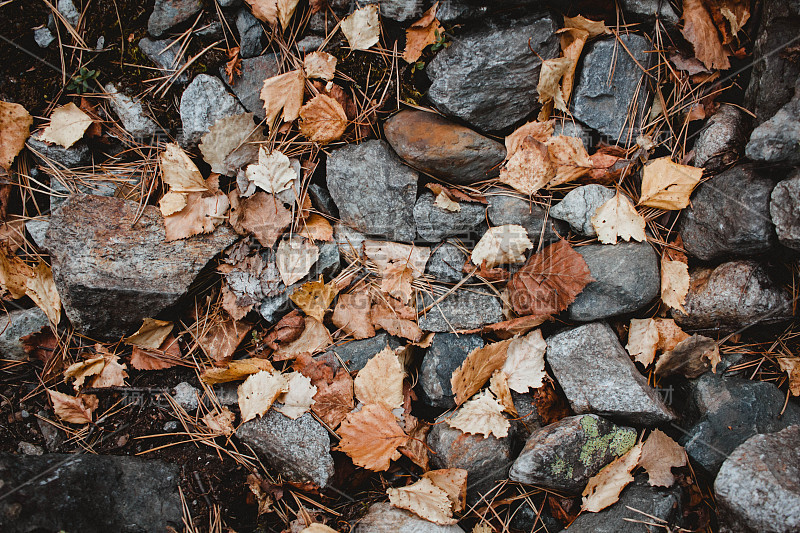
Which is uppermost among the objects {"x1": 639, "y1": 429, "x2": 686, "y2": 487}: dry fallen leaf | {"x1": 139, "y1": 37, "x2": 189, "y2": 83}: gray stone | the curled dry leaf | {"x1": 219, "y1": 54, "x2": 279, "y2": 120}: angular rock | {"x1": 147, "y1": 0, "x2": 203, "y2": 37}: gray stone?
{"x1": 147, "y1": 0, "x2": 203, "y2": 37}: gray stone

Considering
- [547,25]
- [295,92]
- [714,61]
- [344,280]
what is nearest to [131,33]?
[295,92]

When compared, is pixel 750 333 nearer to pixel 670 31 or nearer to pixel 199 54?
pixel 670 31

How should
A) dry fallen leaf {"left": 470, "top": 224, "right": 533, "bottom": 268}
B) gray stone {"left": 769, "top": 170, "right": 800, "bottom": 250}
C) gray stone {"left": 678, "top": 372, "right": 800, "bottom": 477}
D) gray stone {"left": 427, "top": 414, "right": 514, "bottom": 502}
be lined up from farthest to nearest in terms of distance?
1. dry fallen leaf {"left": 470, "top": 224, "right": 533, "bottom": 268}
2. gray stone {"left": 427, "top": 414, "right": 514, "bottom": 502}
3. gray stone {"left": 678, "top": 372, "right": 800, "bottom": 477}
4. gray stone {"left": 769, "top": 170, "right": 800, "bottom": 250}

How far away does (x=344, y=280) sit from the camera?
8.71 feet

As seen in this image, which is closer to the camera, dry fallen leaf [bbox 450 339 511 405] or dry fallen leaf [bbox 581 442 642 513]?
dry fallen leaf [bbox 581 442 642 513]

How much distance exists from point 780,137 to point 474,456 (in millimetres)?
1960

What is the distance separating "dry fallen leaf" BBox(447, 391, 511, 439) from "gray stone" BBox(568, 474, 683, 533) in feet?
1.66

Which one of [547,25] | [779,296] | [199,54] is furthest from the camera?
[199,54]

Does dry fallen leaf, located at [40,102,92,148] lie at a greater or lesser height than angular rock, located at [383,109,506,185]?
greater

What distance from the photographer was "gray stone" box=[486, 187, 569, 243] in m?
2.50

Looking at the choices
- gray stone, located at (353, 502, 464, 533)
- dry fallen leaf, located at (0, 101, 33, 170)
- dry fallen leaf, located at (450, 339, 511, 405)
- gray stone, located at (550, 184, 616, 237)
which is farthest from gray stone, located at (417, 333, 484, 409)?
dry fallen leaf, located at (0, 101, 33, 170)

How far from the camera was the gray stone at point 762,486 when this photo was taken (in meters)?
1.81

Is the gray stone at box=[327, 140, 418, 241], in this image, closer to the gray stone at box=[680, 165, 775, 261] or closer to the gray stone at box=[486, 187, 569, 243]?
the gray stone at box=[486, 187, 569, 243]

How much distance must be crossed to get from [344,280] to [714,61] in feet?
7.08
